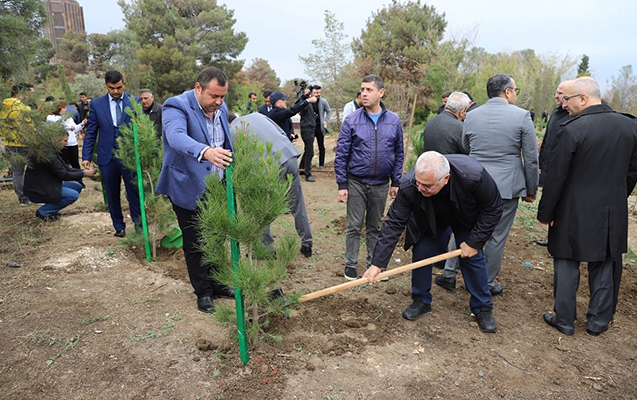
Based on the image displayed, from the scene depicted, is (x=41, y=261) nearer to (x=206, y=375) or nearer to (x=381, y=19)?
(x=206, y=375)

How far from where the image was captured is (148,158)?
4492 mm

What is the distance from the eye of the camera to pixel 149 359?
2.92m

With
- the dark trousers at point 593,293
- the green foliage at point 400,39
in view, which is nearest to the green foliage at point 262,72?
the green foliage at point 400,39

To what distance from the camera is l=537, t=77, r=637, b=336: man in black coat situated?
3.13 m

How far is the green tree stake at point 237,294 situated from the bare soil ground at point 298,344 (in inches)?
4.7

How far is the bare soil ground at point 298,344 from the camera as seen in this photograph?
2.68m

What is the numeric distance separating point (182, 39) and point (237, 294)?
29.8 metres

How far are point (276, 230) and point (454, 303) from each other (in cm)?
275

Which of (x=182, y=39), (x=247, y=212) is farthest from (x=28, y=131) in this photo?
(x=182, y=39)

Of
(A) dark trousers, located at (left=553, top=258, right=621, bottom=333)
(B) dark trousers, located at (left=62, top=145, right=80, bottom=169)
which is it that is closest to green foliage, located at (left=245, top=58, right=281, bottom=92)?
(B) dark trousers, located at (left=62, top=145, right=80, bottom=169)

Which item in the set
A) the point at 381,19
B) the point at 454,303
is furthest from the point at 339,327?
the point at 381,19

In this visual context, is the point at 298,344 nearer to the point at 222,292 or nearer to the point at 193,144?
the point at 222,292

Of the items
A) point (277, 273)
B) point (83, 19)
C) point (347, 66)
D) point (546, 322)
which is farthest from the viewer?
point (83, 19)

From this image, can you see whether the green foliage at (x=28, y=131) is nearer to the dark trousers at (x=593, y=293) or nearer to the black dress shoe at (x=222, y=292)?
the black dress shoe at (x=222, y=292)
